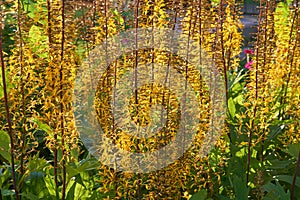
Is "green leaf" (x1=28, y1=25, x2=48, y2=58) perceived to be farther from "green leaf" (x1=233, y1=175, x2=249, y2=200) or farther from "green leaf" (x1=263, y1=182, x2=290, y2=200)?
"green leaf" (x1=263, y1=182, x2=290, y2=200)

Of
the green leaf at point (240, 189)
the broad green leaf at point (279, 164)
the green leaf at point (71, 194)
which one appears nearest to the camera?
the green leaf at point (240, 189)

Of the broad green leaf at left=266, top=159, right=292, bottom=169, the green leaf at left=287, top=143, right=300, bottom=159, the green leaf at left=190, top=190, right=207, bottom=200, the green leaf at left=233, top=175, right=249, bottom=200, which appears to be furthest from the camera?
the broad green leaf at left=266, top=159, right=292, bottom=169

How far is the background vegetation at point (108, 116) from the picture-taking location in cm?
318

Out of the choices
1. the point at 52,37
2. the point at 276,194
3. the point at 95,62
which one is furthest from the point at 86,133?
the point at 276,194

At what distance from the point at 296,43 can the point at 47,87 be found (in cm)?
239

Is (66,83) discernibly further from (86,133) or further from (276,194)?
(276,194)

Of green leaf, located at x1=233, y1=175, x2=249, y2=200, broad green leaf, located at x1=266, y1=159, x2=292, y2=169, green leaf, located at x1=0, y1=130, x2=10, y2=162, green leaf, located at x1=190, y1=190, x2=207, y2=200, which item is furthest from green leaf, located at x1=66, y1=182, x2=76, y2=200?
broad green leaf, located at x1=266, y1=159, x2=292, y2=169

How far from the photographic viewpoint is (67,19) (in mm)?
3180

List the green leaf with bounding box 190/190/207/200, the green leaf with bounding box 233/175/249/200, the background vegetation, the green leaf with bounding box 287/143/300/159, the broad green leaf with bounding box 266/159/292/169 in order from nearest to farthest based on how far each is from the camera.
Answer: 1. the background vegetation
2. the green leaf with bounding box 190/190/207/200
3. the green leaf with bounding box 233/175/249/200
4. the green leaf with bounding box 287/143/300/159
5. the broad green leaf with bounding box 266/159/292/169

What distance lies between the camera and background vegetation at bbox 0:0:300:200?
3.18 m

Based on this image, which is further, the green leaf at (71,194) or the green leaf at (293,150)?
the green leaf at (293,150)

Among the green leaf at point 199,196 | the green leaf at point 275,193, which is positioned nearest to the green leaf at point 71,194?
the green leaf at point 199,196

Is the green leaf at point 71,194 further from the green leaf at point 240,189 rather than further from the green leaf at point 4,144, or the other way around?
the green leaf at point 240,189

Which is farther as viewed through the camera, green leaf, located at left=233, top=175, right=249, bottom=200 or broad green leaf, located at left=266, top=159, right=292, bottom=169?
broad green leaf, located at left=266, top=159, right=292, bottom=169
